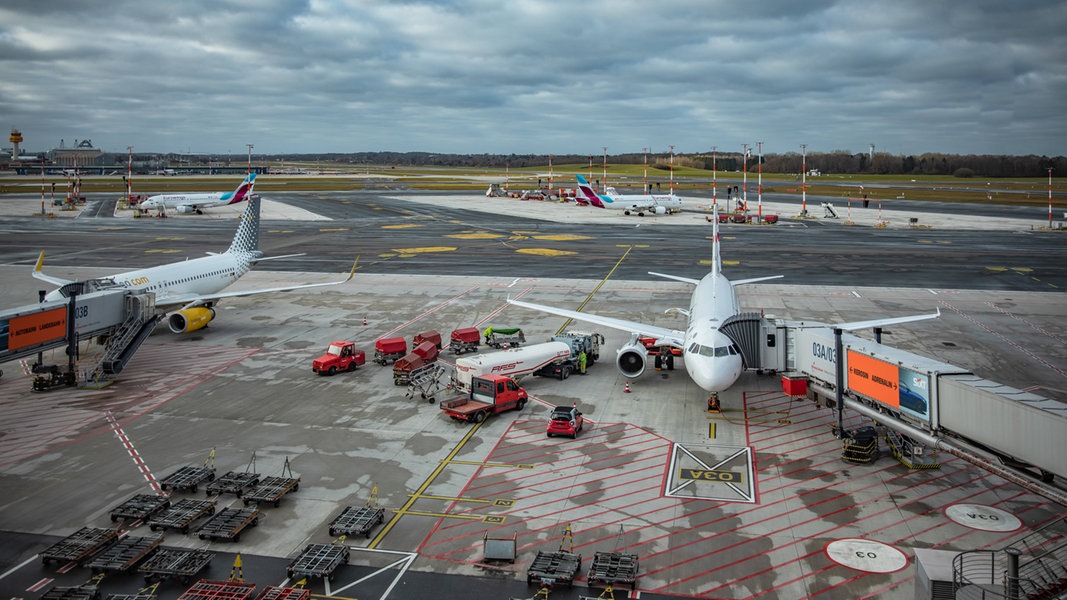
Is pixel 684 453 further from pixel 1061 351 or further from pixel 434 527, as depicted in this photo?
pixel 1061 351

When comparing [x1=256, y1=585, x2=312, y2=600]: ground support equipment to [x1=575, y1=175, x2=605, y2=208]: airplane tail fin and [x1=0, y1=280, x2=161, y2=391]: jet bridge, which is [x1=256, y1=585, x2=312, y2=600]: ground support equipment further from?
[x1=575, y1=175, x2=605, y2=208]: airplane tail fin

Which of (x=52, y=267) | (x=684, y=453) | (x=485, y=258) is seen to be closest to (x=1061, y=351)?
(x=684, y=453)

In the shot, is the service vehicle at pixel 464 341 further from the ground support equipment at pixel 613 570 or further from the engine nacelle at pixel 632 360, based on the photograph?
the ground support equipment at pixel 613 570

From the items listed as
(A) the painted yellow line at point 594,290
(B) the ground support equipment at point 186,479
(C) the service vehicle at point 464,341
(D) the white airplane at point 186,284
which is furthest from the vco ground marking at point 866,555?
(D) the white airplane at point 186,284

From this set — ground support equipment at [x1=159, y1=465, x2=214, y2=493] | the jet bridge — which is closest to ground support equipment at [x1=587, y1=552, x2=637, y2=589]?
ground support equipment at [x1=159, y1=465, x2=214, y2=493]

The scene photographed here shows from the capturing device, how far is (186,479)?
26062mm

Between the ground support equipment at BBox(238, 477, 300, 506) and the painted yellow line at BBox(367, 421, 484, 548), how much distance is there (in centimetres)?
389

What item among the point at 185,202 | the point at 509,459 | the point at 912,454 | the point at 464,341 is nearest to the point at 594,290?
the point at 464,341

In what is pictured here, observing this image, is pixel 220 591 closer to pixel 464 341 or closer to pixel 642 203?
pixel 464 341

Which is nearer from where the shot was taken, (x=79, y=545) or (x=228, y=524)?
(x=79, y=545)

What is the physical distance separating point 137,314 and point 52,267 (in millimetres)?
40817

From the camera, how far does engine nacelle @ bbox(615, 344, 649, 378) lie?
37031 millimetres

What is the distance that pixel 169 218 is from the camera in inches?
4921

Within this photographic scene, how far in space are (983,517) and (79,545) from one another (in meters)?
26.9
